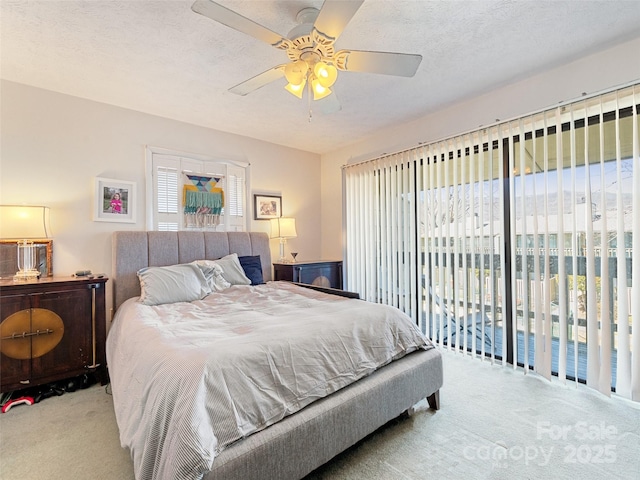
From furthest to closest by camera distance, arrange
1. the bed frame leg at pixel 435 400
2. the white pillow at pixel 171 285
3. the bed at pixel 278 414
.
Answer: the white pillow at pixel 171 285 < the bed frame leg at pixel 435 400 < the bed at pixel 278 414

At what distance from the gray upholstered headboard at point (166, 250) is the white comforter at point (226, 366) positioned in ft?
2.77

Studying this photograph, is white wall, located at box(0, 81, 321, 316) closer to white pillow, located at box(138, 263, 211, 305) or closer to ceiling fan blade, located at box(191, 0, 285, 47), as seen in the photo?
white pillow, located at box(138, 263, 211, 305)

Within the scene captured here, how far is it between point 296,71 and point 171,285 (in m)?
2.01

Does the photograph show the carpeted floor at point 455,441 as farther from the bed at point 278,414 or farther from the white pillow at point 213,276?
the white pillow at point 213,276

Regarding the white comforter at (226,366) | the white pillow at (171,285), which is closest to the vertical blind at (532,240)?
the white comforter at (226,366)

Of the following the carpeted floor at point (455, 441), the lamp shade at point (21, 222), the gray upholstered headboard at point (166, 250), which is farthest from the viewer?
the gray upholstered headboard at point (166, 250)

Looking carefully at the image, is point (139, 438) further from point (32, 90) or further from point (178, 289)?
point (32, 90)

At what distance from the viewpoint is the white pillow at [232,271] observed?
323 cm

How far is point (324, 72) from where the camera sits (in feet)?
5.87

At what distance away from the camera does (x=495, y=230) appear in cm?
288

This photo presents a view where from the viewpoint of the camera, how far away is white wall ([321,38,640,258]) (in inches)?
89.1

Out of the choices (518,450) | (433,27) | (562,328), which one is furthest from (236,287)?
(562,328)

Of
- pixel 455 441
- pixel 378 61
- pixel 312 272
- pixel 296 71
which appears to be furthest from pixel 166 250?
pixel 455 441

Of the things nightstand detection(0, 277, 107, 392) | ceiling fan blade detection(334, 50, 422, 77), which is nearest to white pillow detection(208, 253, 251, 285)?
nightstand detection(0, 277, 107, 392)
